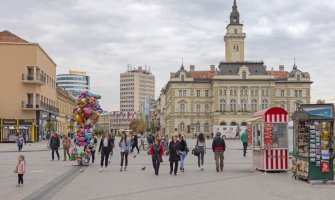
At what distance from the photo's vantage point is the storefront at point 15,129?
6675 centimetres

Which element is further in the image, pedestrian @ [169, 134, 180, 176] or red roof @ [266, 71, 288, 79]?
red roof @ [266, 71, 288, 79]

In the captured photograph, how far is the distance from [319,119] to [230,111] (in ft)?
365

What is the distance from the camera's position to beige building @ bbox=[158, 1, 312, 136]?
130 meters

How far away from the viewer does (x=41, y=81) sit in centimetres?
7019

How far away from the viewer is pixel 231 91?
130375mm

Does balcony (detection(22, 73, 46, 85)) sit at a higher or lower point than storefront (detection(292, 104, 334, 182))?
higher

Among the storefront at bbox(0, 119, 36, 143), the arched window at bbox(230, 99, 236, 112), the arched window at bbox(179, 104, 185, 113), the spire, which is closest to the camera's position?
the storefront at bbox(0, 119, 36, 143)

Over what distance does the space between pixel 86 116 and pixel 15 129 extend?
139ft

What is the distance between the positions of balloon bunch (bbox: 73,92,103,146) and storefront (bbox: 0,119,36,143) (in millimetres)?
40480

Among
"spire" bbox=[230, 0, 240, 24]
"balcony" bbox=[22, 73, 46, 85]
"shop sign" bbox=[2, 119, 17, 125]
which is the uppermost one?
"spire" bbox=[230, 0, 240, 24]

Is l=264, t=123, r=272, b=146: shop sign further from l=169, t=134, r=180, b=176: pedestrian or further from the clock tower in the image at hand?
the clock tower

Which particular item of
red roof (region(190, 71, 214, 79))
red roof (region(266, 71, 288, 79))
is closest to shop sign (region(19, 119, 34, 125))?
red roof (region(190, 71, 214, 79))

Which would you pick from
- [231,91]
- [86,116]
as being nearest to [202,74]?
[231,91]

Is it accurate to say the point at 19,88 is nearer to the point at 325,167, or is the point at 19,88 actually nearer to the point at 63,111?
the point at 63,111
